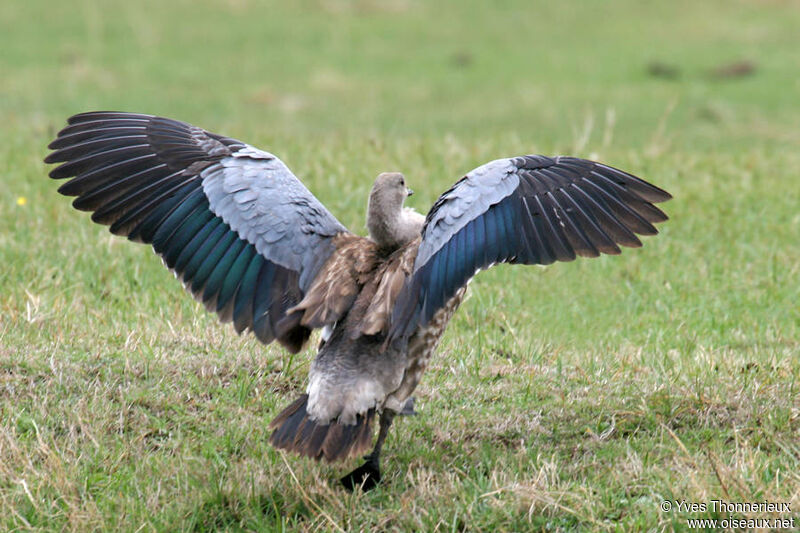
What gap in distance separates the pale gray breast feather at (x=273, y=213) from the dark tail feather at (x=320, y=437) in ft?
2.53

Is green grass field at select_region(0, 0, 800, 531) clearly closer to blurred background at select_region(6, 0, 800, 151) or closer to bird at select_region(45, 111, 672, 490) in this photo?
bird at select_region(45, 111, 672, 490)

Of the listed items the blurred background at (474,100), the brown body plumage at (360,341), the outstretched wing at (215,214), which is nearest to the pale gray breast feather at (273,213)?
the outstretched wing at (215,214)

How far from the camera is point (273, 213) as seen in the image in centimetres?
516

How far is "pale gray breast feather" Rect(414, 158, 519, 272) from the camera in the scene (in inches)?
188

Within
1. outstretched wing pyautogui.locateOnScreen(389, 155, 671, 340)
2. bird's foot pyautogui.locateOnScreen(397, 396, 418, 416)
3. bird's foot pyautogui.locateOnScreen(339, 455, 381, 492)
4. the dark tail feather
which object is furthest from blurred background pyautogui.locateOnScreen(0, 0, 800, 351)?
the dark tail feather

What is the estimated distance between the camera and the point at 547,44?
21.2m

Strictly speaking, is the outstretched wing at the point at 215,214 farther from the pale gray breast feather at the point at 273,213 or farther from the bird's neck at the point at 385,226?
the bird's neck at the point at 385,226

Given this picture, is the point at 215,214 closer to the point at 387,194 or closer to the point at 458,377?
the point at 387,194

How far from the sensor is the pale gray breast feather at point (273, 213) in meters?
5.13

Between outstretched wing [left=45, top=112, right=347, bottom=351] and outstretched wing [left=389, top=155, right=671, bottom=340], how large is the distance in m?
0.60

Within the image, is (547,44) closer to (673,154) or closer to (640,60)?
(640,60)

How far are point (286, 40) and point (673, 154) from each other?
39.6 ft

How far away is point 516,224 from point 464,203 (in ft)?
0.78

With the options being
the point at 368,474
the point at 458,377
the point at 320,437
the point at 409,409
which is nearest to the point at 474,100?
the point at 458,377
